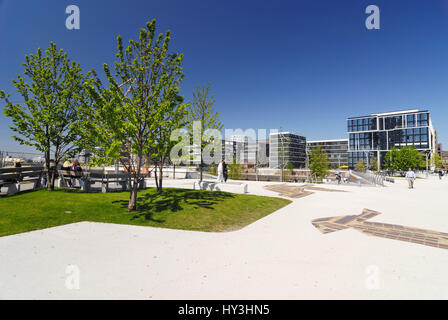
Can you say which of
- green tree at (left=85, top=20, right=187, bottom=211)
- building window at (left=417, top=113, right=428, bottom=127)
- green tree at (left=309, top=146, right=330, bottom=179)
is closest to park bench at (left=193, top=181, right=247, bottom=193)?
green tree at (left=85, top=20, right=187, bottom=211)

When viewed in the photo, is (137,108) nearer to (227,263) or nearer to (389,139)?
(227,263)

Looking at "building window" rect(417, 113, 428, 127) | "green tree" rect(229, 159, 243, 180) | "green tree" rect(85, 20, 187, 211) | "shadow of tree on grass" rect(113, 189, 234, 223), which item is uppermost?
"building window" rect(417, 113, 428, 127)

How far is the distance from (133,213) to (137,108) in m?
4.08

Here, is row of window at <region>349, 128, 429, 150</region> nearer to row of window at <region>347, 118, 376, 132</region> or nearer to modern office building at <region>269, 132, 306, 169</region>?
row of window at <region>347, 118, 376, 132</region>

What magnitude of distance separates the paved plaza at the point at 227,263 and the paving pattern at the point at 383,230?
60 millimetres

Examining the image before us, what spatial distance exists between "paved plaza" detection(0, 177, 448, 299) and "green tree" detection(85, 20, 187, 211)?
291 cm

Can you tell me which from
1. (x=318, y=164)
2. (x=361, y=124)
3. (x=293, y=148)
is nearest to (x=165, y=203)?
(x=318, y=164)

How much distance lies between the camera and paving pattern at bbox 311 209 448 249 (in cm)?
575

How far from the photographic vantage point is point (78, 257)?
4.53 meters

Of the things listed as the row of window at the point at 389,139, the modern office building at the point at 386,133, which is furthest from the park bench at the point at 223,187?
the row of window at the point at 389,139

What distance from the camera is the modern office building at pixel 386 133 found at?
285 feet

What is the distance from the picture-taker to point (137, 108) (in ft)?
26.4

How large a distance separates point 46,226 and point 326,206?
11255 mm

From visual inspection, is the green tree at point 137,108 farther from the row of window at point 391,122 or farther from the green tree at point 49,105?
the row of window at point 391,122
